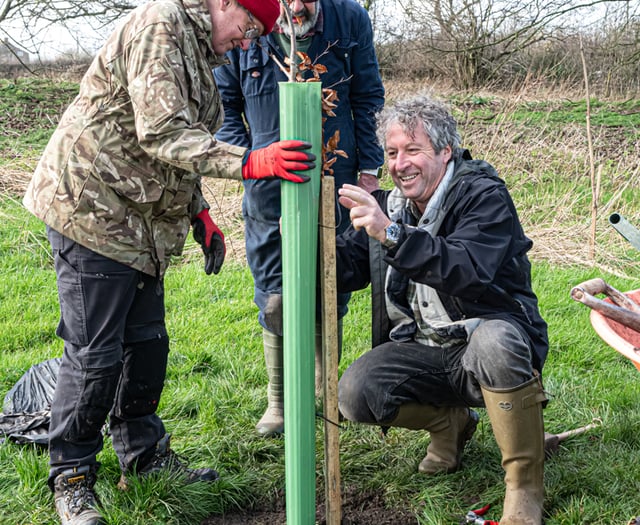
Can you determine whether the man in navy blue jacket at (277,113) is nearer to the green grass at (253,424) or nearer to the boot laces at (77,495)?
the green grass at (253,424)

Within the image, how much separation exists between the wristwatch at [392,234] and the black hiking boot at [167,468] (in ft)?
4.58

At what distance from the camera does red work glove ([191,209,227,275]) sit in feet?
10.1

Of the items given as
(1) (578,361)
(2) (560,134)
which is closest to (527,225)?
(2) (560,134)

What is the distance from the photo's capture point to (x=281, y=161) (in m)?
2.12

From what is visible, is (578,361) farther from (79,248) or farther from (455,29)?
(455,29)

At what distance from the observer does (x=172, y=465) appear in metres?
3.04

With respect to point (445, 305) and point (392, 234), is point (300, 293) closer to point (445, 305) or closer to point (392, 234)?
point (392, 234)

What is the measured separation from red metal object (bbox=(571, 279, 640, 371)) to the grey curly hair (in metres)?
0.85

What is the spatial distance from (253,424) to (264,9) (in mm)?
2095

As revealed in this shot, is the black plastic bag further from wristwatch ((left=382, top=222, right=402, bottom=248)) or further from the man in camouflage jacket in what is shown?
wristwatch ((left=382, top=222, right=402, bottom=248))

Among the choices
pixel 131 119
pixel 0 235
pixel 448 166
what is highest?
pixel 131 119

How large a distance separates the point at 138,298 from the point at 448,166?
1398 millimetres

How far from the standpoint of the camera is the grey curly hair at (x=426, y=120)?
110 inches

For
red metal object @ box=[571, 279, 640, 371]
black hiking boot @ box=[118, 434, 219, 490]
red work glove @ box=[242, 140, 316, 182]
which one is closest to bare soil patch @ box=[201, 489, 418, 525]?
black hiking boot @ box=[118, 434, 219, 490]
